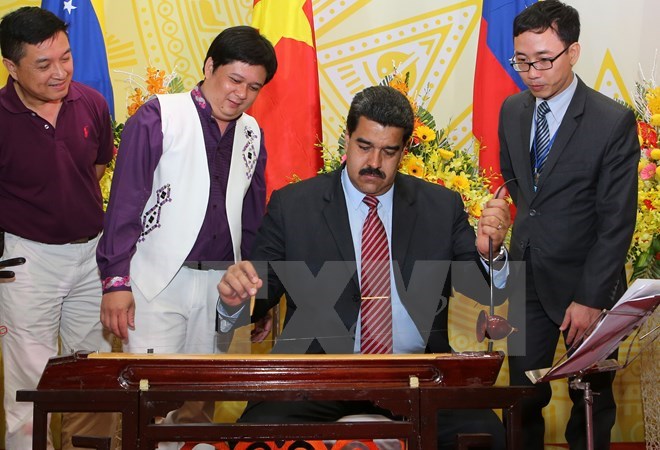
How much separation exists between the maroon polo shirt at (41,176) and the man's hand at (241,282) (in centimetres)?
110

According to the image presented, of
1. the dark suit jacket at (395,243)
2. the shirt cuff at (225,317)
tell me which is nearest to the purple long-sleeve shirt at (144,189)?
the dark suit jacket at (395,243)

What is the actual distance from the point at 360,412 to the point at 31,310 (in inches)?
57.0

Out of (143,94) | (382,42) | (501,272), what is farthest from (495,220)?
Result: (382,42)

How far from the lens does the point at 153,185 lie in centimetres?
315

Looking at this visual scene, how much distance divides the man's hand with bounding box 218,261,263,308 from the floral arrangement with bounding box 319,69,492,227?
1.34 m

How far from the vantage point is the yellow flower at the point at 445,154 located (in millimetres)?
3939

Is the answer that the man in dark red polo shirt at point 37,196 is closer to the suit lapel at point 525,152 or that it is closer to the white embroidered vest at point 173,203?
the white embroidered vest at point 173,203

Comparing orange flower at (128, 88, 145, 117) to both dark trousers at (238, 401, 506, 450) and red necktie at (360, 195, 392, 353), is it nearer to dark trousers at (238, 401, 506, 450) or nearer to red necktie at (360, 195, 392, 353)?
red necktie at (360, 195, 392, 353)

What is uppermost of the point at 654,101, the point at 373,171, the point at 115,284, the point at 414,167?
the point at 654,101

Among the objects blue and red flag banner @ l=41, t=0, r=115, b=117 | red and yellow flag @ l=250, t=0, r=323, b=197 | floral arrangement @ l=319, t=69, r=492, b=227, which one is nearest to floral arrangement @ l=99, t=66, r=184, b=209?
blue and red flag banner @ l=41, t=0, r=115, b=117

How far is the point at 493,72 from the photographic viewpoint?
174 inches

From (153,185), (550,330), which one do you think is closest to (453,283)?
(550,330)

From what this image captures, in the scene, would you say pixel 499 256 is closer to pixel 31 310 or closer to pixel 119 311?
pixel 119 311

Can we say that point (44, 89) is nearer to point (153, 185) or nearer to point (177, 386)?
point (153, 185)
